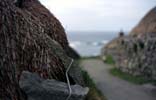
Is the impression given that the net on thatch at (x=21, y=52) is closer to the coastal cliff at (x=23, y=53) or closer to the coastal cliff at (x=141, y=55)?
the coastal cliff at (x=23, y=53)

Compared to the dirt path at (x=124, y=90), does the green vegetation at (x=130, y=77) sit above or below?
below

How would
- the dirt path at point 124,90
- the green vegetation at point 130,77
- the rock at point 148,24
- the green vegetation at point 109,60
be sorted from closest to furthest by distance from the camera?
1. the dirt path at point 124,90
2. the green vegetation at point 130,77
3. the rock at point 148,24
4. the green vegetation at point 109,60

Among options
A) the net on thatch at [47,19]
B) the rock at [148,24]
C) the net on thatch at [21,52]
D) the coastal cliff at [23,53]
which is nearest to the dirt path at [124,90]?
the net on thatch at [47,19]

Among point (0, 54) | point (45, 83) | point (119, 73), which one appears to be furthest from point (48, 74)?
point (119, 73)

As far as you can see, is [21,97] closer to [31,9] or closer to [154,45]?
[31,9]

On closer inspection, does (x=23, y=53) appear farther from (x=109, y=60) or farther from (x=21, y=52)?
(x=109, y=60)

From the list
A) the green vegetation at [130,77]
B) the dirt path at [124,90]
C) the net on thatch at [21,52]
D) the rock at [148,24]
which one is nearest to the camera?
the net on thatch at [21,52]

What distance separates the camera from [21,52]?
4.10m

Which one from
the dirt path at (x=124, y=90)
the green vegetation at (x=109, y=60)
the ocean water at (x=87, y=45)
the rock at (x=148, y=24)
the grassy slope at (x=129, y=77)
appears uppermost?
the rock at (x=148, y=24)

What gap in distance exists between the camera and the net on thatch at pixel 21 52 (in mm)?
3885

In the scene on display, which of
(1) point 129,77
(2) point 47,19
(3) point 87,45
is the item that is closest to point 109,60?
(1) point 129,77

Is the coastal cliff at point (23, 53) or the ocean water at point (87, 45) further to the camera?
the ocean water at point (87, 45)

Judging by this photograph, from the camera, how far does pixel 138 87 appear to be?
13.1 metres

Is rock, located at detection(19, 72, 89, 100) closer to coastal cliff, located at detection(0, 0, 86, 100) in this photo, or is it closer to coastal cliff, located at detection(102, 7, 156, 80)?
coastal cliff, located at detection(0, 0, 86, 100)
